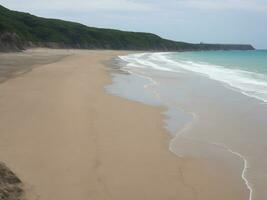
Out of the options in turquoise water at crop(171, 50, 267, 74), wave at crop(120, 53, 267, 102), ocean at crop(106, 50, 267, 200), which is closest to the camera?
ocean at crop(106, 50, 267, 200)

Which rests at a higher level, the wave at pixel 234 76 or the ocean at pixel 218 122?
the ocean at pixel 218 122

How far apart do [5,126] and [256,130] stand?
6.15 m

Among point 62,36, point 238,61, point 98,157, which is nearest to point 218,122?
point 98,157

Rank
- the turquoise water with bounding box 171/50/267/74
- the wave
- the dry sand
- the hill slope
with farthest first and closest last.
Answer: the hill slope < the turquoise water with bounding box 171/50/267/74 < the wave < the dry sand

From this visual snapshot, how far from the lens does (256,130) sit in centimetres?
1141

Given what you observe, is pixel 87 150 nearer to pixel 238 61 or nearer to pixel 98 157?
pixel 98 157

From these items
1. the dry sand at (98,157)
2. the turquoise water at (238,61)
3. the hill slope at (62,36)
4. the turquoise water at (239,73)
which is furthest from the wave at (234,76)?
the hill slope at (62,36)

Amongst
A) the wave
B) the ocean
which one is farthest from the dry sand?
the wave

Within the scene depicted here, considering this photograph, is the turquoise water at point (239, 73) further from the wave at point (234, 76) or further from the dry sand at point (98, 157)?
the dry sand at point (98, 157)

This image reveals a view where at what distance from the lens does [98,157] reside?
841cm

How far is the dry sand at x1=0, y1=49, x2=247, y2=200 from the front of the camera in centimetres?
682

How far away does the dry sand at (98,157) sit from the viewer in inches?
268

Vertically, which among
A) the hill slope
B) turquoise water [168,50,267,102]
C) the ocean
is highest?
the ocean

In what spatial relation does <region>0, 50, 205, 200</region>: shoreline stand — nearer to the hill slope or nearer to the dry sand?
the dry sand
